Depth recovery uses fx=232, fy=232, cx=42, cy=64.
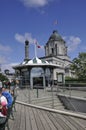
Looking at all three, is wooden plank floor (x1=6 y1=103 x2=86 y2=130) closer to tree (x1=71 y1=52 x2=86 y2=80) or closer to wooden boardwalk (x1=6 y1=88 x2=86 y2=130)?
wooden boardwalk (x1=6 y1=88 x2=86 y2=130)

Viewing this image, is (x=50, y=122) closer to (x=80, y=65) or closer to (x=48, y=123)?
(x=48, y=123)

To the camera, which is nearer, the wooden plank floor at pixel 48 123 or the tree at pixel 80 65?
the wooden plank floor at pixel 48 123

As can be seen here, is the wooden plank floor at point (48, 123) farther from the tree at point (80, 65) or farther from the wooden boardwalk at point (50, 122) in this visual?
the tree at point (80, 65)

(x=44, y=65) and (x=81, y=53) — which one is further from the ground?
(x=81, y=53)

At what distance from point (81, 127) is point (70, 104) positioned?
280 inches

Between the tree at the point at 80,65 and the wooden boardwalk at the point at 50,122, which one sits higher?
the tree at the point at 80,65

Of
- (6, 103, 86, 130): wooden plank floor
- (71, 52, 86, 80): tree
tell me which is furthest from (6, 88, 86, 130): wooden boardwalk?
(71, 52, 86, 80): tree

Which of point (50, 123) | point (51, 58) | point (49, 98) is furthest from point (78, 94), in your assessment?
point (51, 58)

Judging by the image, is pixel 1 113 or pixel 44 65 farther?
pixel 44 65

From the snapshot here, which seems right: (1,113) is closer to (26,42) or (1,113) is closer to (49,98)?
(49,98)

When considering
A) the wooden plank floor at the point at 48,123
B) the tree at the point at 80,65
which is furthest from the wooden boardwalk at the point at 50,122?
the tree at the point at 80,65

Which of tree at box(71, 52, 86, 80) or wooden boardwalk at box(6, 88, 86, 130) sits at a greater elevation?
tree at box(71, 52, 86, 80)

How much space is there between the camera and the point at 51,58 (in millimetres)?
94500

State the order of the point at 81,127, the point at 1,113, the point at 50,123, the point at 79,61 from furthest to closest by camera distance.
Result: the point at 79,61
the point at 50,123
the point at 81,127
the point at 1,113
